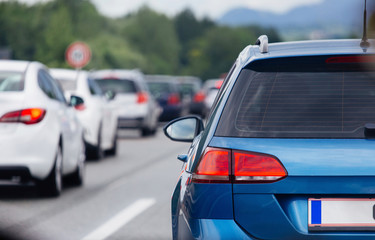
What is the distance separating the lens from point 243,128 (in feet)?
14.5

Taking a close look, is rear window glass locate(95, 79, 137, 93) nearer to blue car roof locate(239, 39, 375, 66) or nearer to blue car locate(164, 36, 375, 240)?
blue car roof locate(239, 39, 375, 66)

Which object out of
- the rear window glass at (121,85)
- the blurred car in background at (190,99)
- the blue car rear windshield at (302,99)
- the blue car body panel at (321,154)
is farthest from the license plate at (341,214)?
the blurred car in background at (190,99)

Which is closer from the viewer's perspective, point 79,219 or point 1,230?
point 1,230

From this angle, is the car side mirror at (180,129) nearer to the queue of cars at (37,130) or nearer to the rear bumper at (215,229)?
the rear bumper at (215,229)

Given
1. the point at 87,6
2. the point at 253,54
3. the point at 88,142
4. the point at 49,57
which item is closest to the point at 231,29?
the point at 87,6

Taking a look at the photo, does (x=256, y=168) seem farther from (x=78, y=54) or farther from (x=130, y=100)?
(x=78, y=54)

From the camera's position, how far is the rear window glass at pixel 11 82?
1063 cm

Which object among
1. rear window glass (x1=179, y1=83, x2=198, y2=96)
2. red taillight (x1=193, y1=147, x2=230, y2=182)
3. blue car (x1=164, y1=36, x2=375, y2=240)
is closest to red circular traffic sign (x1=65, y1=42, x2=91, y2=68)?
rear window glass (x1=179, y1=83, x2=198, y2=96)

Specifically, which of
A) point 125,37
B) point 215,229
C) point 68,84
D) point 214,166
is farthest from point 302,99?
point 125,37

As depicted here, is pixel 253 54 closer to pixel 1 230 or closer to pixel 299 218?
pixel 299 218

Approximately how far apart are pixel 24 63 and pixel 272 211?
24.8 feet

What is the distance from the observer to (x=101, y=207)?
10133 millimetres

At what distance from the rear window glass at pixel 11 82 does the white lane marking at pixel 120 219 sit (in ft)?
6.11

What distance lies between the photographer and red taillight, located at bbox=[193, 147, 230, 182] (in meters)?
4.37
